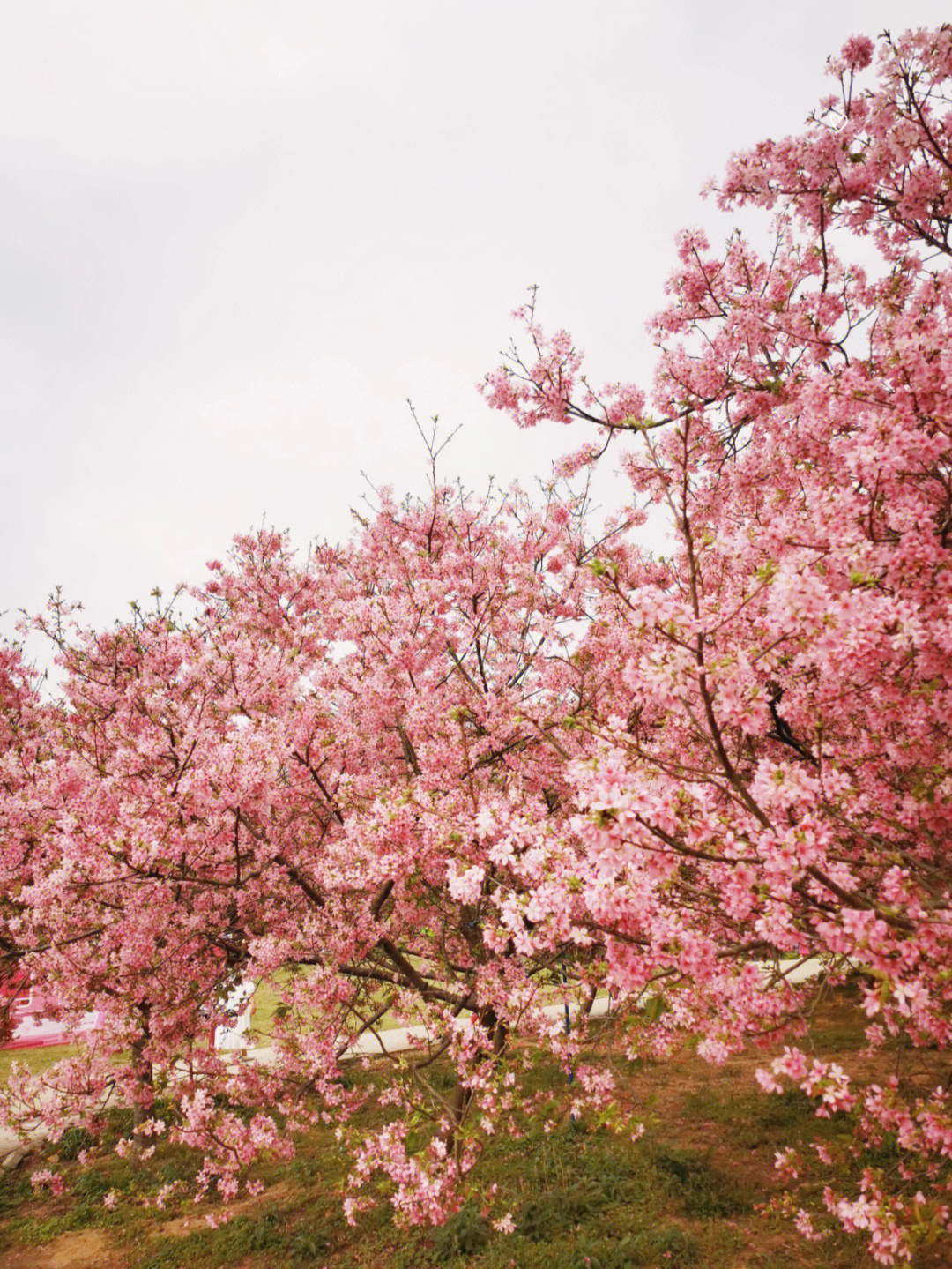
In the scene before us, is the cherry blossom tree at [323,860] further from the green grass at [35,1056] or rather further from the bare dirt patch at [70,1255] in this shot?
the green grass at [35,1056]

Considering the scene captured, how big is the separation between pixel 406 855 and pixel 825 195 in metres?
6.49

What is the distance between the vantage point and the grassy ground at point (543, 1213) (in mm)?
6574

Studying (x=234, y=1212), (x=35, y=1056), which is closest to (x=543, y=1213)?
(x=234, y=1212)

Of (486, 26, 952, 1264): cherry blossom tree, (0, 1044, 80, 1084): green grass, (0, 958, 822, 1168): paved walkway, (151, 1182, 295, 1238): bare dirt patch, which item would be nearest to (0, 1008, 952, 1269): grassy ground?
(151, 1182, 295, 1238): bare dirt patch

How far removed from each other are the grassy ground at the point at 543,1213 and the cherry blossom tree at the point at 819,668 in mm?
2390

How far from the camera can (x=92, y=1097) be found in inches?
340

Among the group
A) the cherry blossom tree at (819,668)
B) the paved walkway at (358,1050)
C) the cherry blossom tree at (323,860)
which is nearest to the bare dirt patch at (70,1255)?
the paved walkway at (358,1050)

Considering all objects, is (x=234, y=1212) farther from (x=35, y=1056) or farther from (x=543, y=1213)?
(x=35, y=1056)

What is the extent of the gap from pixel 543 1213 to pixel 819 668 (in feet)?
23.0

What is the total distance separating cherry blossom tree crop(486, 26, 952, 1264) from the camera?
10.0 feet

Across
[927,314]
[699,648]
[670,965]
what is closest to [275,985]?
[670,965]

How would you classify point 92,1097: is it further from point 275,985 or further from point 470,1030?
point 470,1030

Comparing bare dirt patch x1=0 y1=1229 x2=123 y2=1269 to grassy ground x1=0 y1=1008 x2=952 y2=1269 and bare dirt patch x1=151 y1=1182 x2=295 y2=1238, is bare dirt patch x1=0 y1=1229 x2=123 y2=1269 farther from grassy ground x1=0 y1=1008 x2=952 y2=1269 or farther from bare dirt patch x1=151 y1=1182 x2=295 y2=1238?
bare dirt patch x1=151 y1=1182 x2=295 y2=1238

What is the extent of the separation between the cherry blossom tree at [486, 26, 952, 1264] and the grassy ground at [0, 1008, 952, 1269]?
94.1 inches
